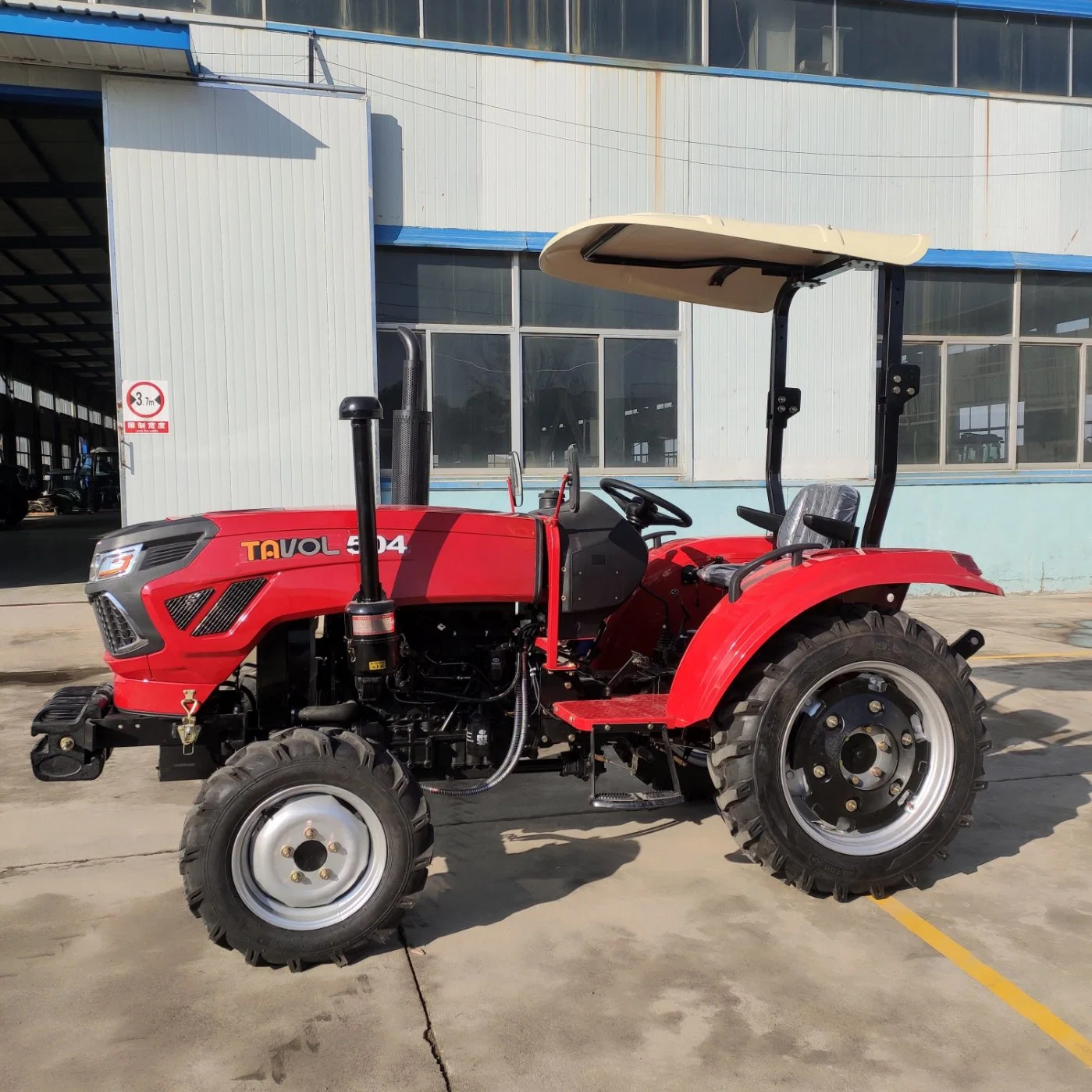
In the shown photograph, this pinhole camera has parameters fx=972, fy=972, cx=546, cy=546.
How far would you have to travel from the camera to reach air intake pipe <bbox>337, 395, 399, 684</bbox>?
2635mm

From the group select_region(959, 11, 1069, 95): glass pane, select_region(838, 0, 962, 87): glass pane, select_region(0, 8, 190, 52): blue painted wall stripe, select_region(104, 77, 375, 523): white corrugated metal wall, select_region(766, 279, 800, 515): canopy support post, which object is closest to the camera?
select_region(766, 279, 800, 515): canopy support post

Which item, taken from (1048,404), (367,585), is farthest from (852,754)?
(1048,404)

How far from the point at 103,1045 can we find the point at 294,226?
7.54 m

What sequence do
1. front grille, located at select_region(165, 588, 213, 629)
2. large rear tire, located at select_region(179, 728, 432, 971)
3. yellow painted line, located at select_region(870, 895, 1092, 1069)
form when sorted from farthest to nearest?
front grille, located at select_region(165, 588, 213, 629) < large rear tire, located at select_region(179, 728, 432, 971) < yellow painted line, located at select_region(870, 895, 1092, 1069)

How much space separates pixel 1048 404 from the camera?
424 inches

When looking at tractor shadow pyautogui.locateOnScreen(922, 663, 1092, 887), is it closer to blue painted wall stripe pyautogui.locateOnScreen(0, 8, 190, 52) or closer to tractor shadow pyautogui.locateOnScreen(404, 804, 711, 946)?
tractor shadow pyautogui.locateOnScreen(404, 804, 711, 946)

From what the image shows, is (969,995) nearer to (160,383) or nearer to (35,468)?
(160,383)

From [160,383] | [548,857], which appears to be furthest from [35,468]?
[548,857]

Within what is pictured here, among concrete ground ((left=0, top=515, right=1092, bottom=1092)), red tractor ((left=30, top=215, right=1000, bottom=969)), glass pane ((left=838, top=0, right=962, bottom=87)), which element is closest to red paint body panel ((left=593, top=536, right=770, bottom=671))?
red tractor ((left=30, top=215, right=1000, bottom=969))

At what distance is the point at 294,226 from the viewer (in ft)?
28.2

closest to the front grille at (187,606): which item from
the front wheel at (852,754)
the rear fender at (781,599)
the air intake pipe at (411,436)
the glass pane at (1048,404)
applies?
the air intake pipe at (411,436)

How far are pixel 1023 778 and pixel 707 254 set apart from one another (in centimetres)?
276

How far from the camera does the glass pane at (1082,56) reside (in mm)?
10414

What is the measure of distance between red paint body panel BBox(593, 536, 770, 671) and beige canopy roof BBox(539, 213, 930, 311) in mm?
1058
